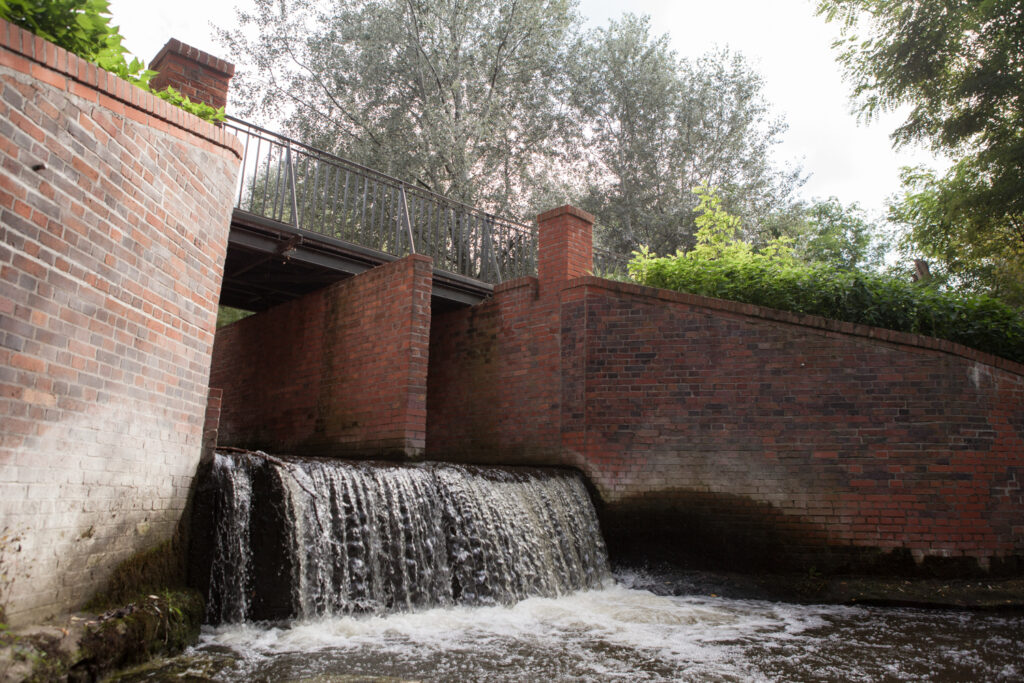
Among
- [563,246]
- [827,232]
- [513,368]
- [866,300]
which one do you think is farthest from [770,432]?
[827,232]

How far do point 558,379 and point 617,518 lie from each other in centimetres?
188

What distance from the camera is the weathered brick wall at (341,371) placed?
7.71 metres

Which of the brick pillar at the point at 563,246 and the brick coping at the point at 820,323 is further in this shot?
the brick pillar at the point at 563,246

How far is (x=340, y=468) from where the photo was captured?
18.3ft

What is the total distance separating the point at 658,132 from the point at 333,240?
14.3m

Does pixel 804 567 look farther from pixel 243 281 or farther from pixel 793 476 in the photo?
pixel 243 281

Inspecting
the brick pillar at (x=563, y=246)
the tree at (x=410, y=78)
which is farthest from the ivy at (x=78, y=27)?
the tree at (x=410, y=78)

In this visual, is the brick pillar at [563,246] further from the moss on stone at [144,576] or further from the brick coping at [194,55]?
the moss on stone at [144,576]

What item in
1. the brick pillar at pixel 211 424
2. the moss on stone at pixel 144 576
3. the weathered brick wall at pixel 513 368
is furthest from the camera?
the weathered brick wall at pixel 513 368

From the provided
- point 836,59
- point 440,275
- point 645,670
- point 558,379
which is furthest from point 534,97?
point 645,670

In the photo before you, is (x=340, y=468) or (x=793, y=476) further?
(x=793, y=476)

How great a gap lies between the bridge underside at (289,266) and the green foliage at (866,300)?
3.22 m

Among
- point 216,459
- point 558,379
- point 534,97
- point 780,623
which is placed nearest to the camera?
point 216,459

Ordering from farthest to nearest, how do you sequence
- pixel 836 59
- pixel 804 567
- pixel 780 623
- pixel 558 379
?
1. pixel 836 59
2. pixel 558 379
3. pixel 804 567
4. pixel 780 623
